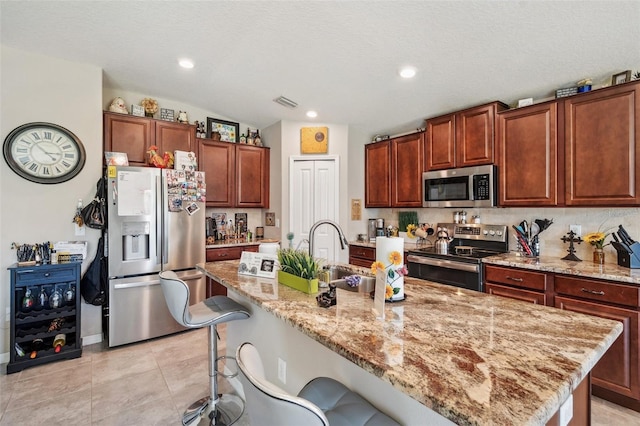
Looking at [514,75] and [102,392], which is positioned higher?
[514,75]

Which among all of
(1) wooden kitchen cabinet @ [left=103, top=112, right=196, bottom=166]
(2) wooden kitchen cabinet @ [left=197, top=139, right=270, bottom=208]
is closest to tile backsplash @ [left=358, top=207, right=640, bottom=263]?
(2) wooden kitchen cabinet @ [left=197, top=139, right=270, bottom=208]

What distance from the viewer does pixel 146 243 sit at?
310 cm

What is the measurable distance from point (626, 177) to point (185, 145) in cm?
428

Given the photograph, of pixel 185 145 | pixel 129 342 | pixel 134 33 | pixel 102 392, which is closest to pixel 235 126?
pixel 185 145

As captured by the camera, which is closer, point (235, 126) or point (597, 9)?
point (597, 9)

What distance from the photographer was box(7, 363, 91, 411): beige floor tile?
2133mm

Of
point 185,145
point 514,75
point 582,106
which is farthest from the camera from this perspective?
point 185,145

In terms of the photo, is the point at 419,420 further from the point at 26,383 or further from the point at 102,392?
the point at 26,383

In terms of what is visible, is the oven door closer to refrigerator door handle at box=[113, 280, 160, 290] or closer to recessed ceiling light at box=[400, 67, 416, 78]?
recessed ceiling light at box=[400, 67, 416, 78]

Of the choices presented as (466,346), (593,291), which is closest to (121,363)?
(466,346)

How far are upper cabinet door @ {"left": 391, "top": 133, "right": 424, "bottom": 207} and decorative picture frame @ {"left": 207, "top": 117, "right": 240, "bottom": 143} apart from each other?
2280 millimetres

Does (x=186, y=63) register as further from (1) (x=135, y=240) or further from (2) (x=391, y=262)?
(2) (x=391, y=262)

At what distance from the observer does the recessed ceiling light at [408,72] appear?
2.70 m

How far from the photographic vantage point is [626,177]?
7.45 feet
